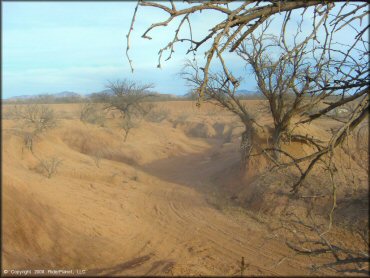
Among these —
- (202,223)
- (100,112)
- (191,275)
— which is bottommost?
(202,223)

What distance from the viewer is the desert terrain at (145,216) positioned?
6.02 meters

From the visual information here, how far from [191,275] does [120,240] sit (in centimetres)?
315

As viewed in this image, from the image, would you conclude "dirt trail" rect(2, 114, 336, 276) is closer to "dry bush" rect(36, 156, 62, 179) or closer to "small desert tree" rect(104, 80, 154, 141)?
"dry bush" rect(36, 156, 62, 179)

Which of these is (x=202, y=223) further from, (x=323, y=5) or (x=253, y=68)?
(x=323, y=5)

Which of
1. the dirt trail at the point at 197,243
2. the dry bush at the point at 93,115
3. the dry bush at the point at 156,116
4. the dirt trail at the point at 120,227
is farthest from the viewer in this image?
the dry bush at the point at 156,116

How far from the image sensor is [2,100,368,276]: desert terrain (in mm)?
6016

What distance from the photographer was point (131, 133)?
23.9m

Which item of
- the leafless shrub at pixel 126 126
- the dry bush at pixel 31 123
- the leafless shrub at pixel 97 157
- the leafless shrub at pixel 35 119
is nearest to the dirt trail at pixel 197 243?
the leafless shrub at pixel 97 157

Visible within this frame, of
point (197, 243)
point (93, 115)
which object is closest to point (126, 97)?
point (93, 115)

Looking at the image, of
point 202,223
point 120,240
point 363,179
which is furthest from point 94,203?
point 363,179

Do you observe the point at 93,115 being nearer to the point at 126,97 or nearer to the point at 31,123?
the point at 126,97

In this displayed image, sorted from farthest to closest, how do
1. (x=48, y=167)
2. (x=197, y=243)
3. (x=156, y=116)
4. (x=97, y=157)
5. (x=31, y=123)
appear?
1. (x=156, y=116)
2. (x=97, y=157)
3. (x=31, y=123)
4. (x=48, y=167)
5. (x=197, y=243)

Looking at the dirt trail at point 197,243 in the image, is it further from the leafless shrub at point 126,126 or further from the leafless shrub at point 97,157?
the leafless shrub at point 126,126

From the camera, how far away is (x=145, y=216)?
391 inches
